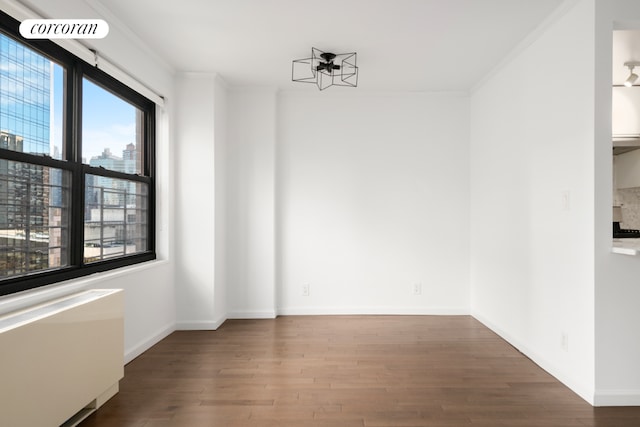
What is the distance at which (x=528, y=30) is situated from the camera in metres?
3.31

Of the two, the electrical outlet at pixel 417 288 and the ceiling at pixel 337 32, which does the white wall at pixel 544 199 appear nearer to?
the ceiling at pixel 337 32

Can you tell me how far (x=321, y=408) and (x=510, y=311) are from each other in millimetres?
2324

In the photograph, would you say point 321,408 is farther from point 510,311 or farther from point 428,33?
point 428,33

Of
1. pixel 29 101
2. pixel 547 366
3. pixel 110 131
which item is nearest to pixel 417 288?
pixel 547 366

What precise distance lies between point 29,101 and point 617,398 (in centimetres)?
429

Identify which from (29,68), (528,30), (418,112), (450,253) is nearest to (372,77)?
(418,112)

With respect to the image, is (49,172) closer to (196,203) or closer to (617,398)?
(196,203)

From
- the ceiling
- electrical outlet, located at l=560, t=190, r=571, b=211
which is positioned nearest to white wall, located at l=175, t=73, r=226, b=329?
the ceiling

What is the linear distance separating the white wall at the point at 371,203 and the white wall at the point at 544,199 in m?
0.46

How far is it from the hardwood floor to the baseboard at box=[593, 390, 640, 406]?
6 centimetres

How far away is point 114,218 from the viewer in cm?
344

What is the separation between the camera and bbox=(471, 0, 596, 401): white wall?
2.73m

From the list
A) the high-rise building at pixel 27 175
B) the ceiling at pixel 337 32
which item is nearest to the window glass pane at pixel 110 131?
the high-rise building at pixel 27 175

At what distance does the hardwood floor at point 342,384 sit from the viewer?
2449 mm
